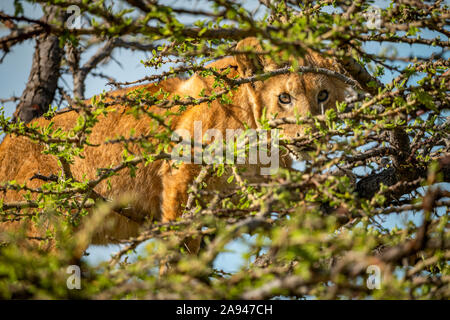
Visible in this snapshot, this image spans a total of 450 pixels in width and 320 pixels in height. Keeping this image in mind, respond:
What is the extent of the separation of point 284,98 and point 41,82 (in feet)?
13.1

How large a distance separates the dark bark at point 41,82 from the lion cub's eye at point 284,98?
3620 millimetres

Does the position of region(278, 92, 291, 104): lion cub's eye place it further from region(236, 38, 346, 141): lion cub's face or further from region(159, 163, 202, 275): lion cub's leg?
region(159, 163, 202, 275): lion cub's leg

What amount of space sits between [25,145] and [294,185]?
4.01 metres

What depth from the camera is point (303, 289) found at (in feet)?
3.92

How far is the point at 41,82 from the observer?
5688 millimetres

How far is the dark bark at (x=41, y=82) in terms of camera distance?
5.52m

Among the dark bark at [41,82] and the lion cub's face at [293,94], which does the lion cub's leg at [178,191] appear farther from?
the dark bark at [41,82]

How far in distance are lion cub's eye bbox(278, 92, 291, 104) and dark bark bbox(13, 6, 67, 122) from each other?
3620mm

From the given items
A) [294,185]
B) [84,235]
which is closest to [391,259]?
[294,185]

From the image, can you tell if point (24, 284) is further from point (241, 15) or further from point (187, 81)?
point (187, 81)

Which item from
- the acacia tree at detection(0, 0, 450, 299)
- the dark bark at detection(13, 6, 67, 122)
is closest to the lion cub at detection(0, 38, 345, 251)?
the dark bark at detection(13, 6, 67, 122)

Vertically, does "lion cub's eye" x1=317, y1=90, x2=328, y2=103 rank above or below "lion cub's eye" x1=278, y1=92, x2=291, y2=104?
above

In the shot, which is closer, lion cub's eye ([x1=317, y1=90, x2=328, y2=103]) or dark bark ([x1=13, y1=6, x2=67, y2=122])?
lion cub's eye ([x1=317, y1=90, x2=328, y2=103])

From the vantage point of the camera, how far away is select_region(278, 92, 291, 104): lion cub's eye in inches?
159
